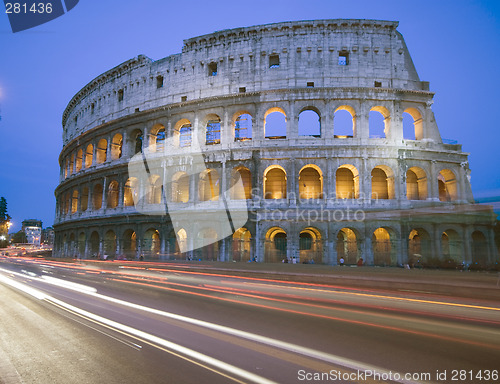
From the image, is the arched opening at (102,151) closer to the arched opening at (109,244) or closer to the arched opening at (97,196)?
the arched opening at (97,196)

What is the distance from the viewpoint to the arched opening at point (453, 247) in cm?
2247

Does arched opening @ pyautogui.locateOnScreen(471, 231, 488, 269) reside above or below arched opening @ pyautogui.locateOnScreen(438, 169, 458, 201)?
below

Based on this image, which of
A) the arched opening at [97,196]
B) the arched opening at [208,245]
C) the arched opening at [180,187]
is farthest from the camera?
the arched opening at [97,196]

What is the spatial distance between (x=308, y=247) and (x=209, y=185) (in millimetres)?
9762

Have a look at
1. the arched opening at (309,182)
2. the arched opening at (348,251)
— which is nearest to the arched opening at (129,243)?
the arched opening at (309,182)

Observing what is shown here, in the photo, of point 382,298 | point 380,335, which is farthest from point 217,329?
point 382,298

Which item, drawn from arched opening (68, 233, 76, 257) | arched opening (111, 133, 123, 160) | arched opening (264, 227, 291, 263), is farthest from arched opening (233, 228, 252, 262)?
arched opening (68, 233, 76, 257)

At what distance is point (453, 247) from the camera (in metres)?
23.0

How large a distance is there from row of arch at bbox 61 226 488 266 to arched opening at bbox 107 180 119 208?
13.2 feet

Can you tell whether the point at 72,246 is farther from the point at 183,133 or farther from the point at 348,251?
the point at 348,251

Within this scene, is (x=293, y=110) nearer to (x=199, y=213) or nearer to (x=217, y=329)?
(x=199, y=213)

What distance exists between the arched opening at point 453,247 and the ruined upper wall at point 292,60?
11633 millimetres

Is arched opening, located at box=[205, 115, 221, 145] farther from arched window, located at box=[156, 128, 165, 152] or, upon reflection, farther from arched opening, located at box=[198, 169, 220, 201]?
arched window, located at box=[156, 128, 165, 152]

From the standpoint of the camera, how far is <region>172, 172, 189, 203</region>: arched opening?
26.5 m
